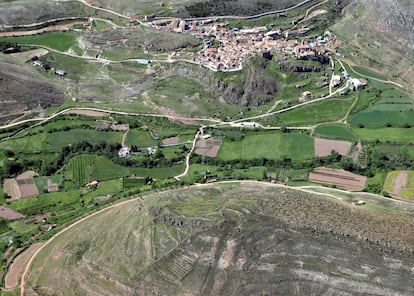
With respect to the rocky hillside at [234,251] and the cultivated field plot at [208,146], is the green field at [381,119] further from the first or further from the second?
the rocky hillside at [234,251]

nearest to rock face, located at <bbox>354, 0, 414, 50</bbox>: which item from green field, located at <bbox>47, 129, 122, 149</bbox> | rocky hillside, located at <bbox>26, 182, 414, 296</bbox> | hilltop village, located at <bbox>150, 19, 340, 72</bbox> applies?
hilltop village, located at <bbox>150, 19, 340, 72</bbox>

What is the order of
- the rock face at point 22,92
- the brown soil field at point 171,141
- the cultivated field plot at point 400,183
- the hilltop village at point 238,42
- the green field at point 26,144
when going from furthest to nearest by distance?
the hilltop village at point 238,42 → the rock face at point 22,92 → the brown soil field at point 171,141 → the green field at point 26,144 → the cultivated field plot at point 400,183

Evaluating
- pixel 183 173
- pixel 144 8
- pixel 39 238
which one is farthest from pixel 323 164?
pixel 144 8

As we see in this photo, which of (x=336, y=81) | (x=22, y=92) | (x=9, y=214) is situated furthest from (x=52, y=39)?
(x=336, y=81)

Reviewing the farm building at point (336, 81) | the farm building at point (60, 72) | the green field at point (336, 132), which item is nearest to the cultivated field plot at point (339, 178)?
the green field at point (336, 132)

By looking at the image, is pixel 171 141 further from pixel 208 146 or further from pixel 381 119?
pixel 381 119
